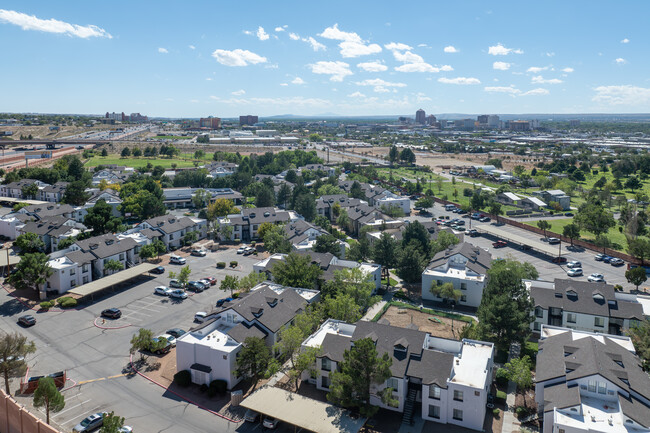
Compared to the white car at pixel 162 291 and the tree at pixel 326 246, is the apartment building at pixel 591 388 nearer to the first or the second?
the tree at pixel 326 246

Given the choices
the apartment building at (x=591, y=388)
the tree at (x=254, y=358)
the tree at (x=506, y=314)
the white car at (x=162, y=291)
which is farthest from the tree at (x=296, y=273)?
the apartment building at (x=591, y=388)

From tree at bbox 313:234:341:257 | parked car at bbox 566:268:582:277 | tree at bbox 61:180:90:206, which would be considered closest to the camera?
tree at bbox 313:234:341:257

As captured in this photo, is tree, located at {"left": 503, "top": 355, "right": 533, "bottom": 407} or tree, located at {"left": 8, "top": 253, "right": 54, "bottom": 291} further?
tree, located at {"left": 8, "top": 253, "right": 54, "bottom": 291}

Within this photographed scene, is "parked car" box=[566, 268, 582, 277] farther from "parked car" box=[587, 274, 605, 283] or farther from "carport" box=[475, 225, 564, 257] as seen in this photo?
"carport" box=[475, 225, 564, 257]

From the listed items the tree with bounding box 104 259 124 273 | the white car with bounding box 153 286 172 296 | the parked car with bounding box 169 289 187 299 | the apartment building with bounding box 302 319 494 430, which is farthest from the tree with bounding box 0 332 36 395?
the tree with bounding box 104 259 124 273

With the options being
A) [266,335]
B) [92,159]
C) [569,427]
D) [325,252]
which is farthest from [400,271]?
[92,159]

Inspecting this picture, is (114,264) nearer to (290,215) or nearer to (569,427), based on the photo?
(290,215)

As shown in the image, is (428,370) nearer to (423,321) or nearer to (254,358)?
(254,358)
